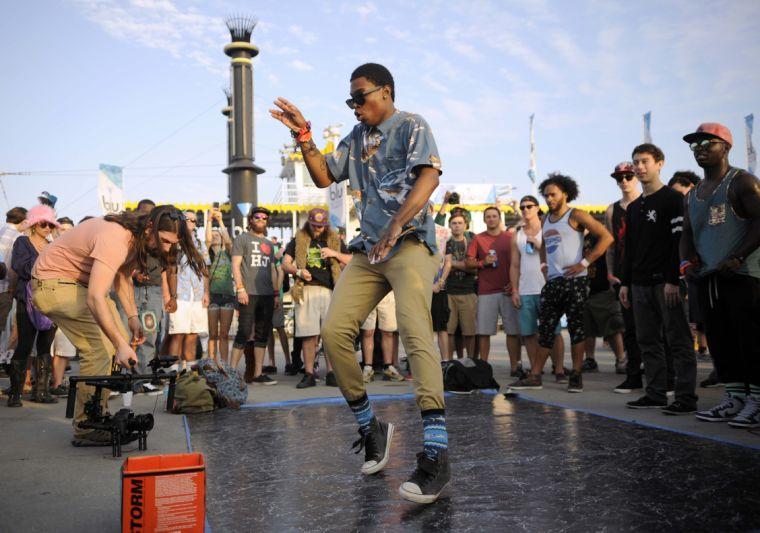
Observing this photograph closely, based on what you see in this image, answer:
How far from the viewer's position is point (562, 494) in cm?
283

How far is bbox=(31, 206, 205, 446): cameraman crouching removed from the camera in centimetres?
380

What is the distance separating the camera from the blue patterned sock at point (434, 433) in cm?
293

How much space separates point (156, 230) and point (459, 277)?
16.4 feet

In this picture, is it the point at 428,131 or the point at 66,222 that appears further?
the point at 66,222

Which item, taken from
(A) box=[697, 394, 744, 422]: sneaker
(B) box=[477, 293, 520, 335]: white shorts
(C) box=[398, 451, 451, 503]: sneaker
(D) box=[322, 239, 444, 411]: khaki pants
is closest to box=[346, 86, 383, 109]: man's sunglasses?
(D) box=[322, 239, 444, 411]: khaki pants

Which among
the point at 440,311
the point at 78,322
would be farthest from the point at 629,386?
the point at 78,322

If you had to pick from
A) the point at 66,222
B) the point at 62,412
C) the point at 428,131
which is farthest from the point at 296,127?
the point at 66,222

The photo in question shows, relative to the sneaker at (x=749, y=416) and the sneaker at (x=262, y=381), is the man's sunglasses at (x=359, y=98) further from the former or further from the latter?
the sneaker at (x=262, y=381)

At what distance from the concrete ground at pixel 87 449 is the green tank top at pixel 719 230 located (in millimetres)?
1140

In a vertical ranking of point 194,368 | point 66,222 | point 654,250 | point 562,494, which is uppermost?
point 66,222

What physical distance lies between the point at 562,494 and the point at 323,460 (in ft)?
4.57

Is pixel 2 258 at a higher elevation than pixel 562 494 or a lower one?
higher

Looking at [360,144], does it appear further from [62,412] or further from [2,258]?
[2,258]

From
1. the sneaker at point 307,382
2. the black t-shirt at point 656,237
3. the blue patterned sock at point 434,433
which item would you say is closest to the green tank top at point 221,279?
the sneaker at point 307,382
